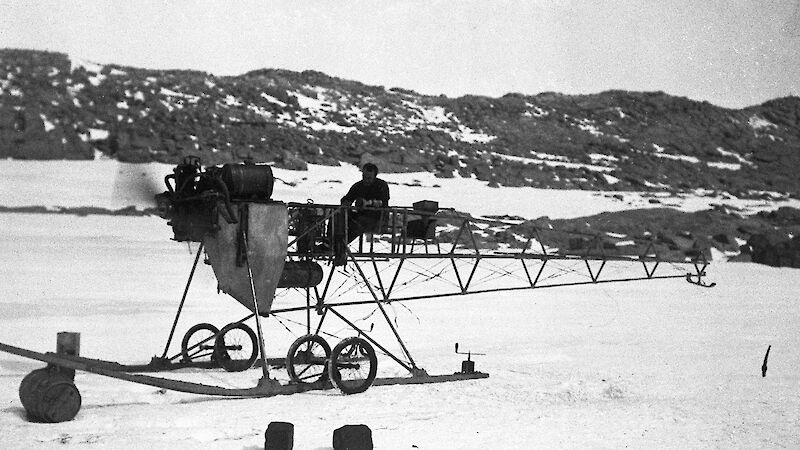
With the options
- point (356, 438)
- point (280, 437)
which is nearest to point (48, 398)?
point (280, 437)

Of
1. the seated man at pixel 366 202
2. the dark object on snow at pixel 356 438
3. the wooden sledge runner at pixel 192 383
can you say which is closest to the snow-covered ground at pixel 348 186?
the seated man at pixel 366 202

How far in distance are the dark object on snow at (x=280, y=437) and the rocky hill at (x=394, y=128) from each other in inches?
995

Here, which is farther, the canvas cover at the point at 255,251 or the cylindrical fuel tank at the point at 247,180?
the canvas cover at the point at 255,251

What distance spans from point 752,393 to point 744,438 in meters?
2.79

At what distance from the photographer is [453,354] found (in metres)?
15.5

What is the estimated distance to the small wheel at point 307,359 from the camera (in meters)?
11.9

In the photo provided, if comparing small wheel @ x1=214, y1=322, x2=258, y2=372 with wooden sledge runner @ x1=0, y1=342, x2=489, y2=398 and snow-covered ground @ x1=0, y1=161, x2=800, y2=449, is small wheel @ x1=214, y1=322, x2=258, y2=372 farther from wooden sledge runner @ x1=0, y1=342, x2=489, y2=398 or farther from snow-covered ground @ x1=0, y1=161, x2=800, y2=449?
wooden sledge runner @ x1=0, y1=342, x2=489, y2=398

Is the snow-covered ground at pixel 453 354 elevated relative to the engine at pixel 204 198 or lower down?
lower down

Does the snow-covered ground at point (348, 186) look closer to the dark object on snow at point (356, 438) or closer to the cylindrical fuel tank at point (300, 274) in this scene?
the cylindrical fuel tank at point (300, 274)

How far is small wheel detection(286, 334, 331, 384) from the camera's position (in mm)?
11867

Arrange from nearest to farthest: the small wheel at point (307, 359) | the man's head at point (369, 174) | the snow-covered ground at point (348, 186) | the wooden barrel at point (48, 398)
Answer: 1. the wooden barrel at point (48, 398)
2. the small wheel at point (307, 359)
3. the man's head at point (369, 174)
4. the snow-covered ground at point (348, 186)

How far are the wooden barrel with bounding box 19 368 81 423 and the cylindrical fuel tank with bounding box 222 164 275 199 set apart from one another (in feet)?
10.5

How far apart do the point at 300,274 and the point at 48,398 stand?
13.6 feet

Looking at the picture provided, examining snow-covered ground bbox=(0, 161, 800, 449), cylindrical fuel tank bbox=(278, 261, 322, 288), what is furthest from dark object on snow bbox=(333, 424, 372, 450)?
cylindrical fuel tank bbox=(278, 261, 322, 288)
